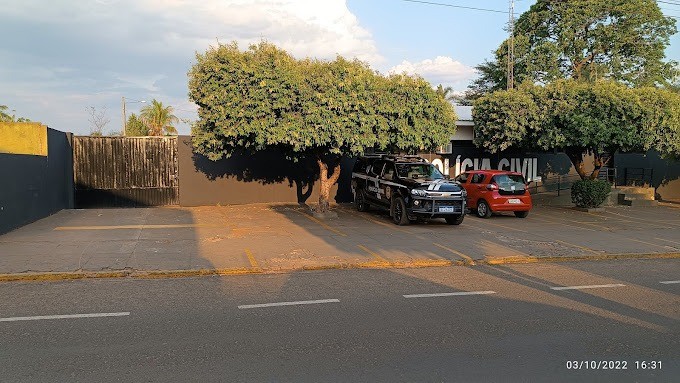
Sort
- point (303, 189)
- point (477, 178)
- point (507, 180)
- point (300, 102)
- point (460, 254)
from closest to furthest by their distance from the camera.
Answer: point (460, 254), point (300, 102), point (507, 180), point (477, 178), point (303, 189)

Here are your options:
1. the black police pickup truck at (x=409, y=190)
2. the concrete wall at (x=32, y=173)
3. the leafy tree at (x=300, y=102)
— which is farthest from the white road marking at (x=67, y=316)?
the black police pickup truck at (x=409, y=190)

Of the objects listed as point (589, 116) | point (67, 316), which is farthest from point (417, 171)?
point (67, 316)

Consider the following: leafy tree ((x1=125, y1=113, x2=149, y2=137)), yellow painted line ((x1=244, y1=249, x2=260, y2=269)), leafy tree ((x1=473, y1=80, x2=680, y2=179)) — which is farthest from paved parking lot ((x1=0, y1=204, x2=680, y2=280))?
leafy tree ((x1=125, y1=113, x2=149, y2=137))

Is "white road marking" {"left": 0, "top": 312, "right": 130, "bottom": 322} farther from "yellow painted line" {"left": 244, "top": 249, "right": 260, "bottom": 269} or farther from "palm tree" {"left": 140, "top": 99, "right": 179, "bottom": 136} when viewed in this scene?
"palm tree" {"left": 140, "top": 99, "right": 179, "bottom": 136}

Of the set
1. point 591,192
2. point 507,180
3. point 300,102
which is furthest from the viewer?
point 591,192

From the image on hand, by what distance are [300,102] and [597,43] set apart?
30.9 meters

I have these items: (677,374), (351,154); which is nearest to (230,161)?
(351,154)

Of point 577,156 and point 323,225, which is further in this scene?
point 577,156

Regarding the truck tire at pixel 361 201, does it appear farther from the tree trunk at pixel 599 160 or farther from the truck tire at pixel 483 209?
the tree trunk at pixel 599 160

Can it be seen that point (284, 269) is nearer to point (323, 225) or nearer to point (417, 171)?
point (323, 225)

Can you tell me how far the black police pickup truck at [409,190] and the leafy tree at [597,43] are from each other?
23.3 m

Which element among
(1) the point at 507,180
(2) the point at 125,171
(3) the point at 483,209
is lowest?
(3) the point at 483,209

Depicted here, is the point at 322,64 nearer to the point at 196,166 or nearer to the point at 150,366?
the point at 196,166

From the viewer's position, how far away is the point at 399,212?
14523mm
